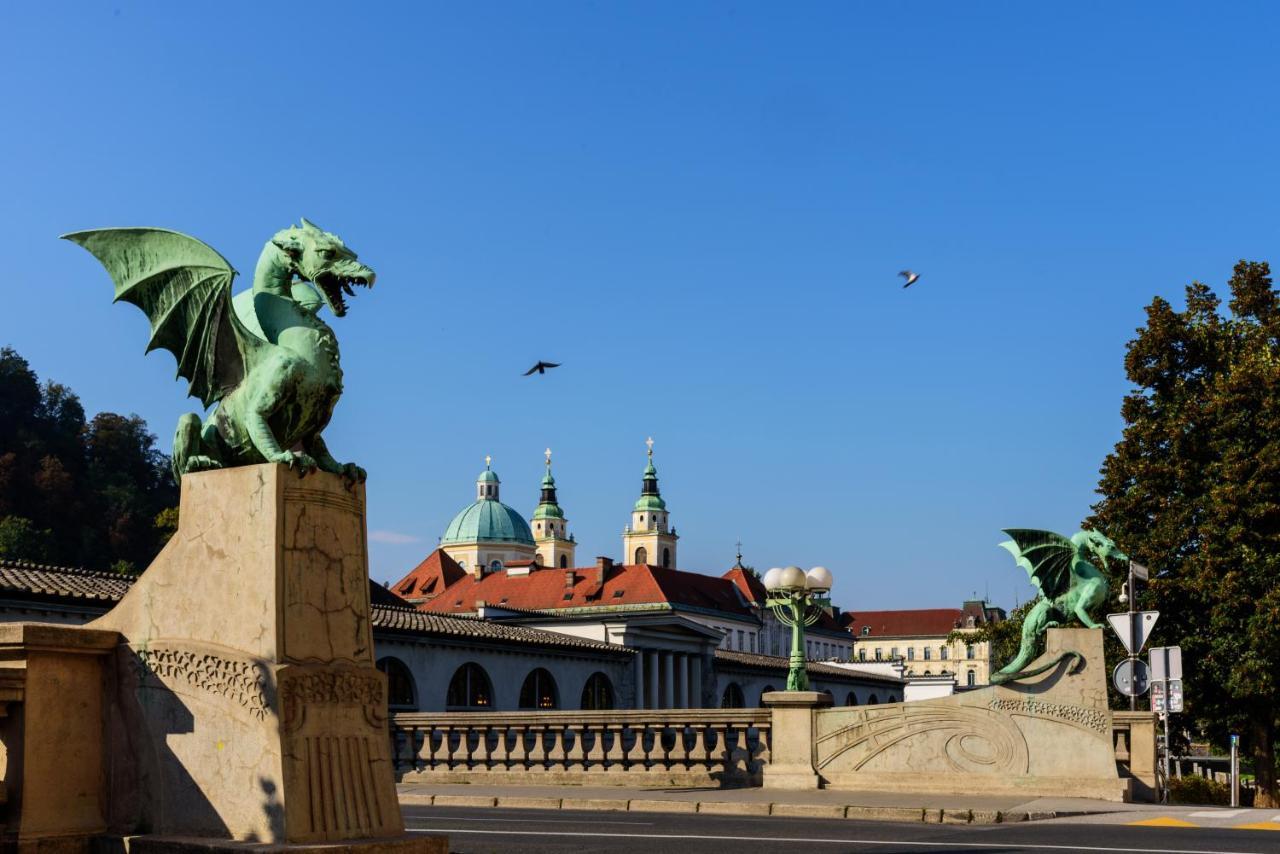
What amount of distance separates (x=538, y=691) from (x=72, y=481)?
166ft

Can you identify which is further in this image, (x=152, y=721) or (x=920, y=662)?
(x=920, y=662)

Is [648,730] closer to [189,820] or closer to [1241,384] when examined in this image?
[189,820]

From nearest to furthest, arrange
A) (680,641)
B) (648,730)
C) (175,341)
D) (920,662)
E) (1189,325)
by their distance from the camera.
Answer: (175,341), (648,730), (1189,325), (680,641), (920,662)

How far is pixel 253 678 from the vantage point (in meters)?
7.26

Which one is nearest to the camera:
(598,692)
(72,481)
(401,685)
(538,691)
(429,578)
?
(401,685)

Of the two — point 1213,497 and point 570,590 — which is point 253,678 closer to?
point 1213,497

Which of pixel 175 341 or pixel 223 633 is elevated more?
pixel 175 341

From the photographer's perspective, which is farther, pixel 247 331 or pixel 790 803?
pixel 790 803

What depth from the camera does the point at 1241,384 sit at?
29.2 m

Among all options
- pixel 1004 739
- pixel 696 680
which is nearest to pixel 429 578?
pixel 696 680

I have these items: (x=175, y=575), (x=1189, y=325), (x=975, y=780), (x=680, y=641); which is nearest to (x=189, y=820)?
(x=175, y=575)

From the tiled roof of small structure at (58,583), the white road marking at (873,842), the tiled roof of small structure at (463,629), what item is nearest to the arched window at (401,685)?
the tiled roof of small structure at (463,629)

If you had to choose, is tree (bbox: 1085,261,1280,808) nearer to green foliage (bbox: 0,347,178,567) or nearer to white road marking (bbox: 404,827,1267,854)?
white road marking (bbox: 404,827,1267,854)

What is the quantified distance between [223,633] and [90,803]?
50.3 inches
